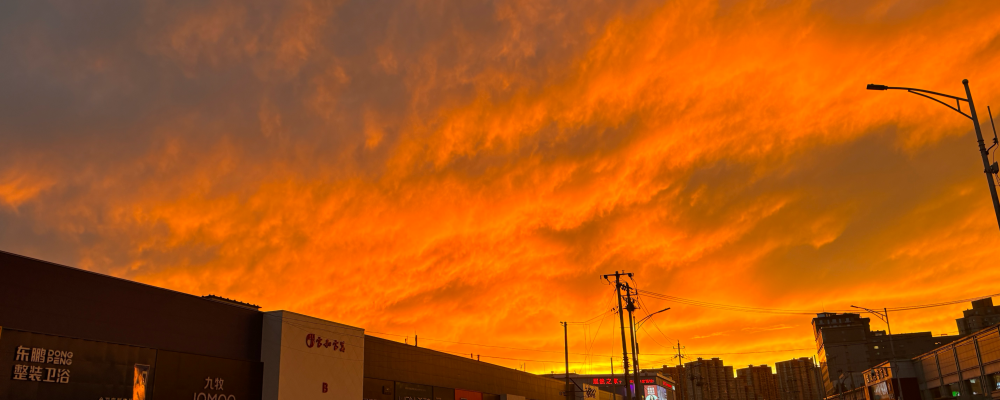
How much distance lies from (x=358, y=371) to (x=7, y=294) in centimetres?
1971

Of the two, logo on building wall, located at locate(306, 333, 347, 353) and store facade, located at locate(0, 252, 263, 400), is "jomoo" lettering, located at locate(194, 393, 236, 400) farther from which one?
logo on building wall, located at locate(306, 333, 347, 353)

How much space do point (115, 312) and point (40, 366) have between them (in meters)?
3.27

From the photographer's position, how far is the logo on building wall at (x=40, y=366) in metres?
Result: 22.2

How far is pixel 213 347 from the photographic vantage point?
30094 mm

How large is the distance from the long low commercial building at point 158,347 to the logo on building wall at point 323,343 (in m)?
0.05

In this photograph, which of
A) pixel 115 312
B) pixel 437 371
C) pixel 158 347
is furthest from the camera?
pixel 437 371

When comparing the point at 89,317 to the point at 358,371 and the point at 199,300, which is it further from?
the point at 358,371

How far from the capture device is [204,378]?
29312 millimetres

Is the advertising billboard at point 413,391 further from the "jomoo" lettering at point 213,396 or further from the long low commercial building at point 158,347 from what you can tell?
the "jomoo" lettering at point 213,396

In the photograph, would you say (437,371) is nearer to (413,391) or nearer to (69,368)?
(413,391)

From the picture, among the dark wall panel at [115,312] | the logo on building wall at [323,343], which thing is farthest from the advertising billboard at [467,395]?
the dark wall panel at [115,312]

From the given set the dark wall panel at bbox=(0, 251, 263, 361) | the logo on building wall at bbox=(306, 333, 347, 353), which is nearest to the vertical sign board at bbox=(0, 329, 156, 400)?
the dark wall panel at bbox=(0, 251, 263, 361)

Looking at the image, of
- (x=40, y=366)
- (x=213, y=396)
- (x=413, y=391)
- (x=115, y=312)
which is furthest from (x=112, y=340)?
(x=413, y=391)

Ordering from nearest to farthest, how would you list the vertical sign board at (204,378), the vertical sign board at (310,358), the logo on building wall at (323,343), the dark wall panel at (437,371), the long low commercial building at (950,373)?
the vertical sign board at (204,378) < the vertical sign board at (310,358) < the logo on building wall at (323,343) < the dark wall panel at (437,371) < the long low commercial building at (950,373)
